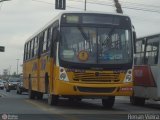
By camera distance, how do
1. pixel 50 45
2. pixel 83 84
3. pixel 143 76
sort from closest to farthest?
pixel 83 84
pixel 50 45
pixel 143 76

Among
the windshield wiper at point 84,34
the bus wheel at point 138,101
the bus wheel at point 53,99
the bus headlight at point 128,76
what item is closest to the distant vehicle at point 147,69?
the bus wheel at point 138,101

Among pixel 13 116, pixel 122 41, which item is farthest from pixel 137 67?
pixel 13 116

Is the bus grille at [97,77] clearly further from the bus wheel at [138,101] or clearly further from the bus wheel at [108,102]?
the bus wheel at [138,101]

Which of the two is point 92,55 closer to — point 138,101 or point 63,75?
point 63,75

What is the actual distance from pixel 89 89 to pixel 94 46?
1.63 metres

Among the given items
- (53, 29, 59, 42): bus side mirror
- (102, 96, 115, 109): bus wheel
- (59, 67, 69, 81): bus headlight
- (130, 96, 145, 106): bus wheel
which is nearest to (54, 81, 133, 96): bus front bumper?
(59, 67, 69, 81): bus headlight

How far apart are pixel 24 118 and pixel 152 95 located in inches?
343

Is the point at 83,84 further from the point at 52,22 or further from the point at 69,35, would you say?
the point at 52,22

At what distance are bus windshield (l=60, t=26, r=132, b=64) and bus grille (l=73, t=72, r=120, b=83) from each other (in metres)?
0.45

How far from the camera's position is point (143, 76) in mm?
25094

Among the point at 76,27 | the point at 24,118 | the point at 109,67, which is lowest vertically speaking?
the point at 24,118

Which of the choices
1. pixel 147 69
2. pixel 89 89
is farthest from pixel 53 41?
pixel 147 69

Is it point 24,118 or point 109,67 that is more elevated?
point 109,67

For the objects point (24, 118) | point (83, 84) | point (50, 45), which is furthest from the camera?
point (50, 45)
